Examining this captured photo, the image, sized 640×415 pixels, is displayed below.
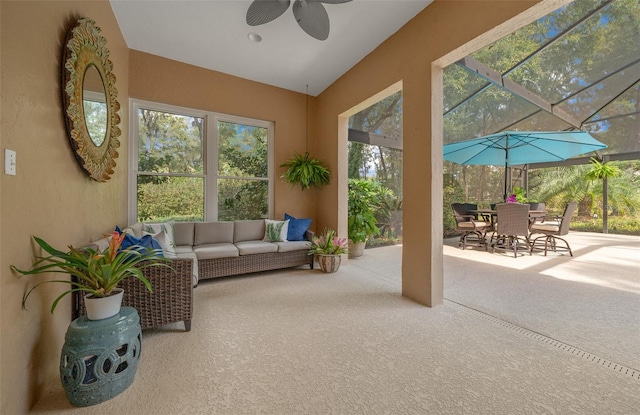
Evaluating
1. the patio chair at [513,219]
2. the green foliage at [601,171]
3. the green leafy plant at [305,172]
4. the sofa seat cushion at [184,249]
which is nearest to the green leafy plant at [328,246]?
the green leafy plant at [305,172]

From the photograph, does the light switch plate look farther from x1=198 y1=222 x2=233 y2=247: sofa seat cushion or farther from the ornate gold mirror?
x1=198 y1=222 x2=233 y2=247: sofa seat cushion

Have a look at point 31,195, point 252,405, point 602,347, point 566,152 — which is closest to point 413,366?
point 252,405

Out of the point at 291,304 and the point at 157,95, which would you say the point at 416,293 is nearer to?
the point at 291,304

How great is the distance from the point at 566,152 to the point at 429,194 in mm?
4338

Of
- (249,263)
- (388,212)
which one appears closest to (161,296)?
(249,263)

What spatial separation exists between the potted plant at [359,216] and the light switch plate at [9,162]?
403 centimetres

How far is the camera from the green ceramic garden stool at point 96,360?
1.29 m

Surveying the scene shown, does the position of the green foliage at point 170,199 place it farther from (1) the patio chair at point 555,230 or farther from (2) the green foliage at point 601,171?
(2) the green foliage at point 601,171

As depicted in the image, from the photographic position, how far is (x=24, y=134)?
1.31m

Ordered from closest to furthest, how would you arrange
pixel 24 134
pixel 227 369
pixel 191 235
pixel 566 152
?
pixel 24 134 < pixel 227 369 < pixel 191 235 < pixel 566 152

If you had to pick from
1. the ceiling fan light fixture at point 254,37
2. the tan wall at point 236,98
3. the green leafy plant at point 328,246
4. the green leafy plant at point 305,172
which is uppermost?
the ceiling fan light fixture at point 254,37

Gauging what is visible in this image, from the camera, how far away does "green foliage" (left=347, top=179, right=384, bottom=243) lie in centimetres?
467

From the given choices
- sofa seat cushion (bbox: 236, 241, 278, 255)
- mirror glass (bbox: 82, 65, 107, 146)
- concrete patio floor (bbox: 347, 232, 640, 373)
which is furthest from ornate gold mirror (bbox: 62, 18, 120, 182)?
concrete patio floor (bbox: 347, 232, 640, 373)

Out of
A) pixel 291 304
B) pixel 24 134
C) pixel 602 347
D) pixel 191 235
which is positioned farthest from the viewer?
pixel 191 235
